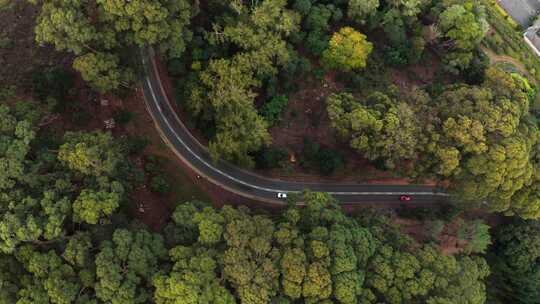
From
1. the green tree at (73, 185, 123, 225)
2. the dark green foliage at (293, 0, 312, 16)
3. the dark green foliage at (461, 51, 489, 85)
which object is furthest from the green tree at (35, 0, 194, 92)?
the dark green foliage at (461, 51, 489, 85)

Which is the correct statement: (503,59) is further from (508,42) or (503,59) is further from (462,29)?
(462,29)

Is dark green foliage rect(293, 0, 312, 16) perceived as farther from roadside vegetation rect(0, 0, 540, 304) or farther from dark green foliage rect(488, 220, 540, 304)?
dark green foliage rect(488, 220, 540, 304)

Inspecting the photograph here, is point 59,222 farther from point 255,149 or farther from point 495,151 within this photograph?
point 495,151

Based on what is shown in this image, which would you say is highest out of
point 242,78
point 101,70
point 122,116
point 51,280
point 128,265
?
point 242,78

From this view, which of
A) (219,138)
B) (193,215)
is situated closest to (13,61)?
(219,138)

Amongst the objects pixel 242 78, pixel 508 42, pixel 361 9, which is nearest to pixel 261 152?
pixel 242 78

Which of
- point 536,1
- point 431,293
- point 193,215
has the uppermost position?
point 536,1
